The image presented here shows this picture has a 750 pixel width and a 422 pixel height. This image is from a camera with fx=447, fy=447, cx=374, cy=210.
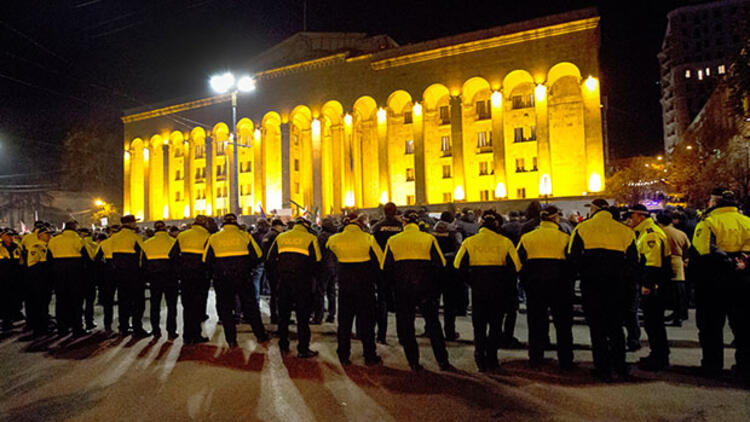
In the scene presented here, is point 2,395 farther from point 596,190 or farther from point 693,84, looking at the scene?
point 693,84

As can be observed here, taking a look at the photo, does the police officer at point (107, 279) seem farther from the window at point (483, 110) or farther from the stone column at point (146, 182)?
the stone column at point (146, 182)

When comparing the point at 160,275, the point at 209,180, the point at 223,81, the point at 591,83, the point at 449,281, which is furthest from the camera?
the point at 209,180

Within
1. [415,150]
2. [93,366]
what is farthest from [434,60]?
[93,366]

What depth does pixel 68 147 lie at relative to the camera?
50844 millimetres

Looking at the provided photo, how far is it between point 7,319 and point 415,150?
27288 millimetres

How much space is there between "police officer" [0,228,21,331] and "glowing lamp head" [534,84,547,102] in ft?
94.8

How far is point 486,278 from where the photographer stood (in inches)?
226

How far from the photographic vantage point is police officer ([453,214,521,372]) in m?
5.67

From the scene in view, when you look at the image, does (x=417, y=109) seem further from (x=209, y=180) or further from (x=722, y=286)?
(x=722, y=286)

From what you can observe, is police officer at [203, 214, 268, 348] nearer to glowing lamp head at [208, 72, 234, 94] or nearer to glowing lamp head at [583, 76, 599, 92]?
glowing lamp head at [208, 72, 234, 94]

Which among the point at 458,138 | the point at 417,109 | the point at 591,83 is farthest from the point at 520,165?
the point at 417,109

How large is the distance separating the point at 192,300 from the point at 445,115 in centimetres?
3093

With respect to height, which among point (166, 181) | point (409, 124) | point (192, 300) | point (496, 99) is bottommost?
point (192, 300)

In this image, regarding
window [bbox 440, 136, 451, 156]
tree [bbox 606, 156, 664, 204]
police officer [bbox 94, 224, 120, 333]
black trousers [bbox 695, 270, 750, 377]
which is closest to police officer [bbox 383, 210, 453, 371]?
black trousers [bbox 695, 270, 750, 377]
